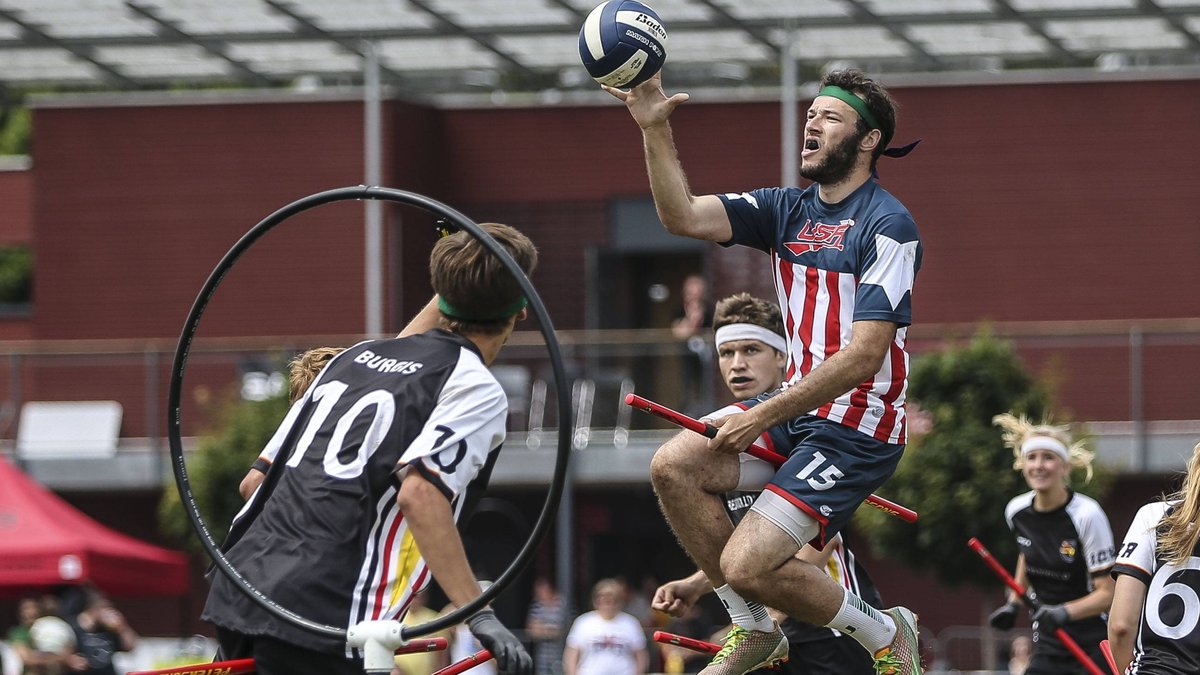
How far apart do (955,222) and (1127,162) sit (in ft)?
8.17

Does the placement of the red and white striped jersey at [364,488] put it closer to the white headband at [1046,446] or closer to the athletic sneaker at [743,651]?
the athletic sneaker at [743,651]

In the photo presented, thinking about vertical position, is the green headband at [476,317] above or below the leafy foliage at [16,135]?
below

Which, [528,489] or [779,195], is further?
[528,489]

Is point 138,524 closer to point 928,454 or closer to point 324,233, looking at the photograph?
point 324,233

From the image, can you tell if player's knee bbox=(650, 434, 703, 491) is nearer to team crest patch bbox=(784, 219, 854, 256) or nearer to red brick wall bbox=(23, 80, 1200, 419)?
team crest patch bbox=(784, 219, 854, 256)

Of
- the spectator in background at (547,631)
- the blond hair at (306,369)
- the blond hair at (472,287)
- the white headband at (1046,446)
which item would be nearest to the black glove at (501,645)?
the blond hair at (472,287)

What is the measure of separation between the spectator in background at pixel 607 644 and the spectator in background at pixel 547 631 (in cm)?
228

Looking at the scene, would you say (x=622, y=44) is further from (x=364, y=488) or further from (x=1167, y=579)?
(x=1167, y=579)

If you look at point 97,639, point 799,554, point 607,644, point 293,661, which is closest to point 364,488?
point 293,661

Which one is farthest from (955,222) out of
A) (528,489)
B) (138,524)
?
(138,524)

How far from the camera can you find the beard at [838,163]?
7.01 m

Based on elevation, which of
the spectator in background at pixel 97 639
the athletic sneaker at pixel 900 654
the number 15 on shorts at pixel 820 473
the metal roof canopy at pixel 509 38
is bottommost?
the spectator in background at pixel 97 639

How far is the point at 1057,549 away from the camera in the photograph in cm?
1101

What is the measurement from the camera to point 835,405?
699 cm
